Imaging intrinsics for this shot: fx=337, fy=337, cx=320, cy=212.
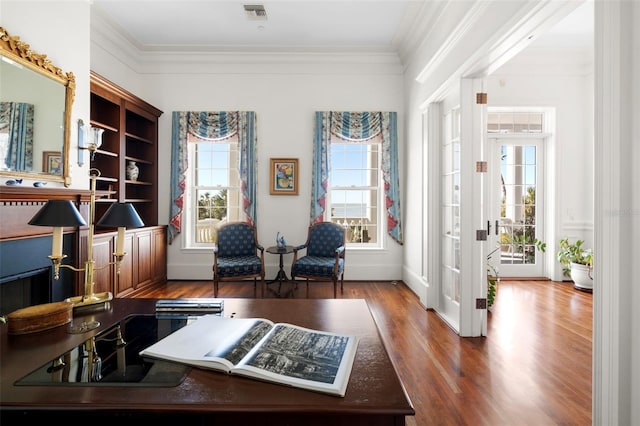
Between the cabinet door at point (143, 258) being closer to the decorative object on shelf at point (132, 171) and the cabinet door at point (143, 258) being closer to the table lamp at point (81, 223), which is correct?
the decorative object on shelf at point (132, 171)

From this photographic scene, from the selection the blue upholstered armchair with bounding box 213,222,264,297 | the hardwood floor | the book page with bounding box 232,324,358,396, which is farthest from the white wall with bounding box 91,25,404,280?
the book page with bounding box 232,324,358,396

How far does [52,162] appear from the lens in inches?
113

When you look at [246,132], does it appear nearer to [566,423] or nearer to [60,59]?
[60,59]

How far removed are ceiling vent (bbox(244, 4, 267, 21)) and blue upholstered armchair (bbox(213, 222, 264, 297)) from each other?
8.66ft

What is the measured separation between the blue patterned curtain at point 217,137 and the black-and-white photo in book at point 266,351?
402cm

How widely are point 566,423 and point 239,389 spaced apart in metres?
2.02

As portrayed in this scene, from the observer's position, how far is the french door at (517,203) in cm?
539

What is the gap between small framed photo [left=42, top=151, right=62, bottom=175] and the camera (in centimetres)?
279

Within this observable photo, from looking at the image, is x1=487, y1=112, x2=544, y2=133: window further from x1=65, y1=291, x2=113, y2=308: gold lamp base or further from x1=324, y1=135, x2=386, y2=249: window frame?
x1=65, y1=291, x2=113, y2=308: gold lamp base

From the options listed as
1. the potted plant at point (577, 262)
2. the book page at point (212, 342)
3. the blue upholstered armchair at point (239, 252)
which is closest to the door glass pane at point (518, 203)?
the potted plant at point (577, 262)

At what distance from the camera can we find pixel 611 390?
1439 mm

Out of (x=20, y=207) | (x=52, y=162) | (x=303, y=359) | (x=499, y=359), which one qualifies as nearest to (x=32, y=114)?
(x=52, y=162)

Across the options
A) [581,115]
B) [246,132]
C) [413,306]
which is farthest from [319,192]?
[581,115]

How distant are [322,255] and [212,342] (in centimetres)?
375
